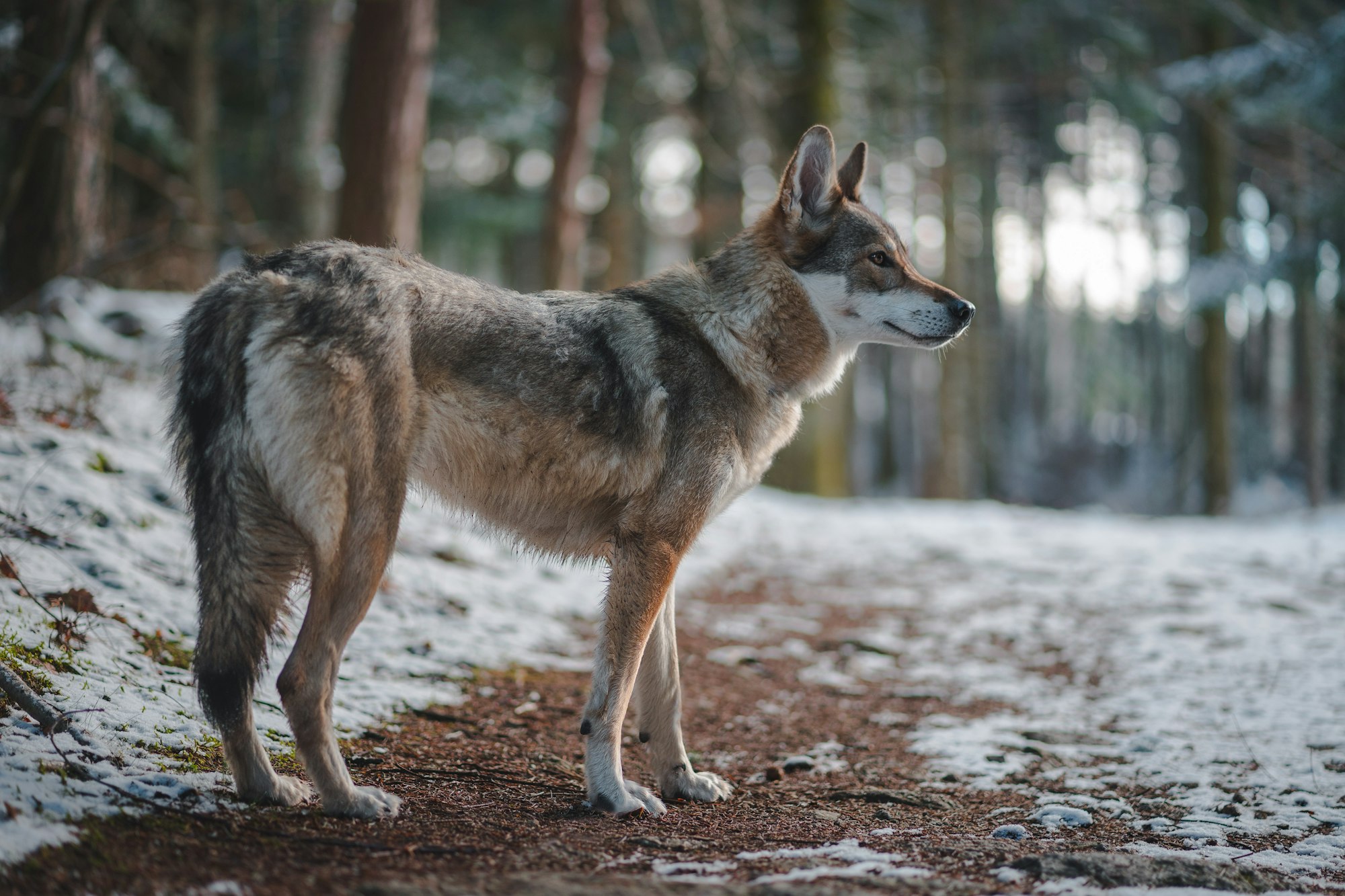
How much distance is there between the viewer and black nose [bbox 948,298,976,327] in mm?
4156

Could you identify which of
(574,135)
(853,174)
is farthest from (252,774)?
(574,135)

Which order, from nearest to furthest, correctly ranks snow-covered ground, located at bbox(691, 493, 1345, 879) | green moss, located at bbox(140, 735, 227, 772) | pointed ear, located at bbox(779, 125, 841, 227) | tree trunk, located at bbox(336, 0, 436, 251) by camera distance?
green moss, located at bbox(140, 735, 227, 772), snow-covered ground, located at bbox(691, 493, 1345, 879), pointed ear, located at bbox(779, 125, 841, 227), tree trunk, located at bbox(336, 0, 436, 251)

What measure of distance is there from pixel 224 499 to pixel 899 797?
9.18 ft

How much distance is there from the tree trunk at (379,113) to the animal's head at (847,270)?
407 centimetres

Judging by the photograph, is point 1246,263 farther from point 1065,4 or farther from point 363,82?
point 363,82

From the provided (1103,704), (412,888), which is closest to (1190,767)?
(1103,704)

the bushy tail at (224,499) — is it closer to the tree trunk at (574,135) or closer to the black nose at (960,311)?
the black nose at (960,311)

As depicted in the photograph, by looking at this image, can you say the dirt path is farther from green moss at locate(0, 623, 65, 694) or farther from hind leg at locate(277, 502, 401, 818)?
green moss at locate(0, 623, 65, 694)

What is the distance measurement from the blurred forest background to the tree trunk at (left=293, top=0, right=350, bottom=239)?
0.05 metres

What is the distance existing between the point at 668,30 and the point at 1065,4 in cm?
812

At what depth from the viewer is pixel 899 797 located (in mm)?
3705

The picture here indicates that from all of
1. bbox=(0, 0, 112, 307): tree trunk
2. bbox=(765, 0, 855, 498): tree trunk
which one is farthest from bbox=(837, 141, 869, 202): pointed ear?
bbox=(765, 0, 855, 498): tree trunk

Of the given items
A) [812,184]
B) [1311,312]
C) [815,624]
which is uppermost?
[1311,312]

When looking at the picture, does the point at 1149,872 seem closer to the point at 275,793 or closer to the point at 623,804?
the point at 623,804
